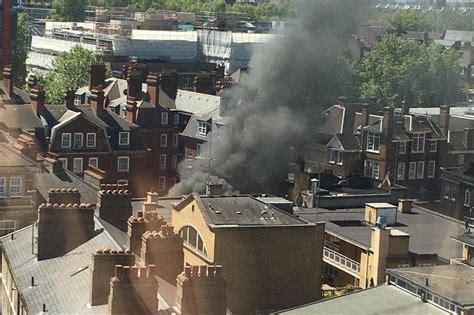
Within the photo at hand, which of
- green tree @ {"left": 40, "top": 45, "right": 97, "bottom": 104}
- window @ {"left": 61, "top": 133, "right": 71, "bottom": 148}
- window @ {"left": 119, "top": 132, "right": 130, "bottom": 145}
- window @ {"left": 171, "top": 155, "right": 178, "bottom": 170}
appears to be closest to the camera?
window @ {"left": 61, "top": 133, "right": 71, "bottom": 148}

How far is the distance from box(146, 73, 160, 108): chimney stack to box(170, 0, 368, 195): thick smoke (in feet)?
3.01

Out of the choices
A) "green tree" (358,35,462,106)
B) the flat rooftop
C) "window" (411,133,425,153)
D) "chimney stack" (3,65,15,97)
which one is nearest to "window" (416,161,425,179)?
"window" (411,133,425,153)

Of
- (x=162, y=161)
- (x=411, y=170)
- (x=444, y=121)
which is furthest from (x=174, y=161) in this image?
(x=444, y=121)

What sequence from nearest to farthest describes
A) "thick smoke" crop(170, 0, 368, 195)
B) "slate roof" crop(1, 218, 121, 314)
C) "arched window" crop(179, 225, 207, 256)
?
1. "slate roof" crop(1, 218, 121, 314)
2. "arched window" crop(179, 225, 207, 256)
3. "thick smoke" crop(170, 0, 368, 195)

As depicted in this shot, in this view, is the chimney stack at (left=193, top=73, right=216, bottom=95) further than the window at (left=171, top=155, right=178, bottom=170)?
Yes

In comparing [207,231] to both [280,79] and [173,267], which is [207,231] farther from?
[280,79]

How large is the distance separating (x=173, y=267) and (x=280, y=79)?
8606 mm

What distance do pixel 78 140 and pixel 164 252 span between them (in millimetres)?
5717

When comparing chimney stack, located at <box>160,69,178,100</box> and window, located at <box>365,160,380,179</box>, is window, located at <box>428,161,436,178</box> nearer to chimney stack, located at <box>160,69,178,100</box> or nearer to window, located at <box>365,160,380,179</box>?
window, located at <box>365,160,380,179</box>

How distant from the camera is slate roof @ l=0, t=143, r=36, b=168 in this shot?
604cm

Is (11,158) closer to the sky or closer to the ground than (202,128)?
closer to the sky

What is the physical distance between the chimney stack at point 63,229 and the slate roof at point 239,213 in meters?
0.78

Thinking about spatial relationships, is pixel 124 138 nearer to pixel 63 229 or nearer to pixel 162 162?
pixel 162 162

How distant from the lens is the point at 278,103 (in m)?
12.5
